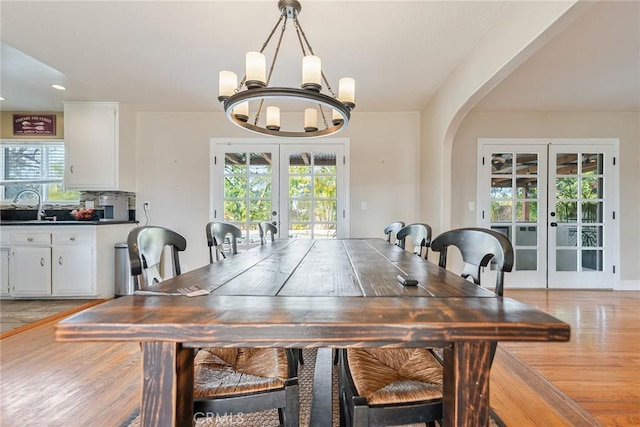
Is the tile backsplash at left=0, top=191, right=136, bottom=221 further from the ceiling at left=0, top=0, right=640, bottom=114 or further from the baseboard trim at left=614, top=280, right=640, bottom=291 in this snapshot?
the baseboard trim at left=614, top=280, right=640, bottom=291

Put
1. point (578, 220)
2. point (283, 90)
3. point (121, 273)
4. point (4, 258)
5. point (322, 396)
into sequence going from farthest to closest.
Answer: point (578, 220), point (121, 273), point (4, 258), point (283, 90), point (322, 396)

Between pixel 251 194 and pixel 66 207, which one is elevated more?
pixel 251 194

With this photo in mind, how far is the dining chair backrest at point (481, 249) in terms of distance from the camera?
101 centimetres

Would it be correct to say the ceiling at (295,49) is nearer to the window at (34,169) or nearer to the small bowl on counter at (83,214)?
the window at (34,169)

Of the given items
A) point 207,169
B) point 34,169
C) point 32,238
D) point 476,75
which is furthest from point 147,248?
point 34,169

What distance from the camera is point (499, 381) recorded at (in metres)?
1.87

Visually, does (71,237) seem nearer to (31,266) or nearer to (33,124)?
(31,266)

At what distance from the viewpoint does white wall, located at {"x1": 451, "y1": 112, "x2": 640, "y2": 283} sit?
13.4ft

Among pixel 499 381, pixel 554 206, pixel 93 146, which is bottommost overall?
pixel 499 381

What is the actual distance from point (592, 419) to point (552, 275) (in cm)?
308

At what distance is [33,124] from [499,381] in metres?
6.10

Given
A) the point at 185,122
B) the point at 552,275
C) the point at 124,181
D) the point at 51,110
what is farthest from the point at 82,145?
the point at 552,275

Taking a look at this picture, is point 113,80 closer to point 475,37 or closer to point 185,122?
point 185,122

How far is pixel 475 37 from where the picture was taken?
2.38 meters
